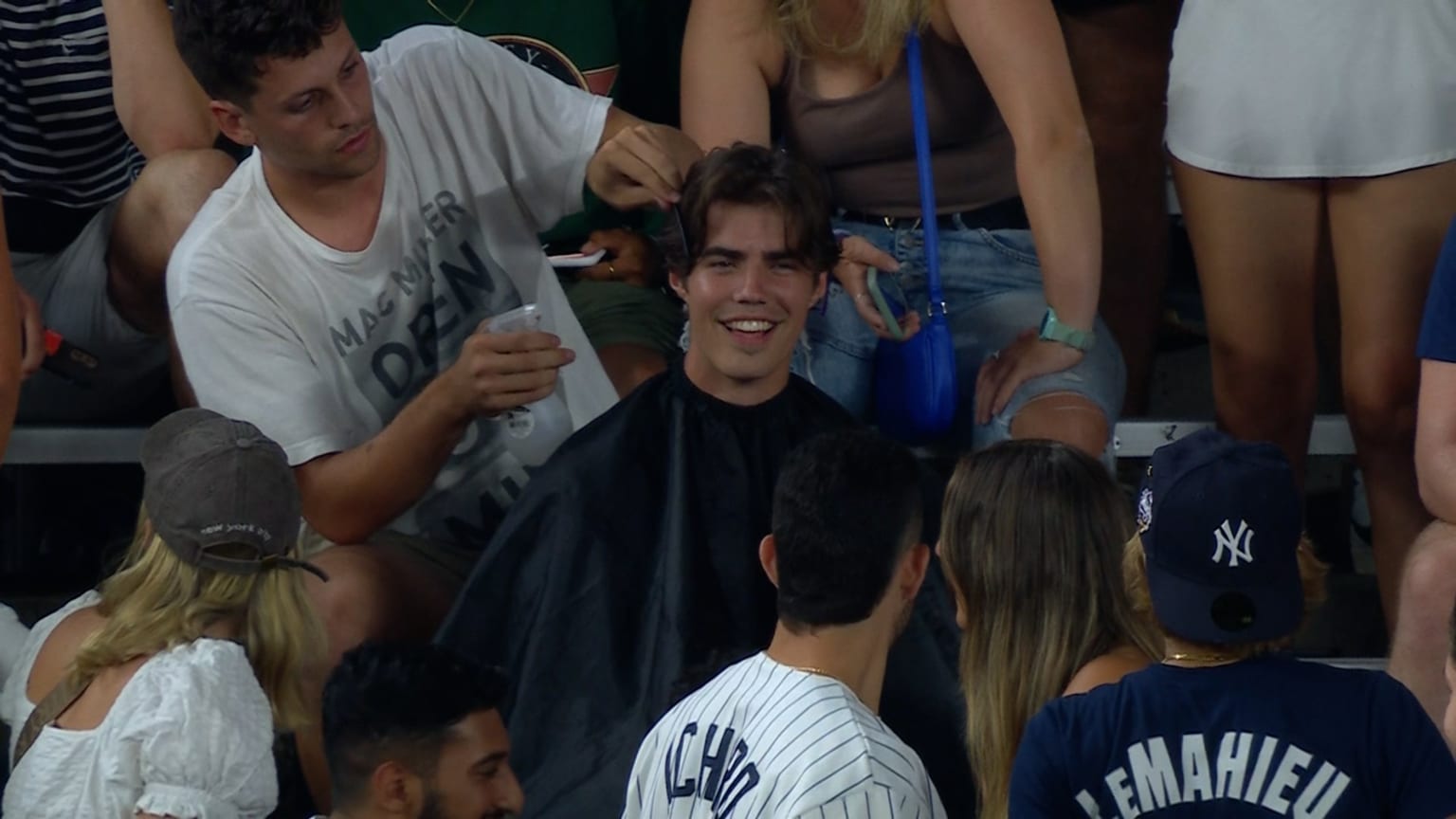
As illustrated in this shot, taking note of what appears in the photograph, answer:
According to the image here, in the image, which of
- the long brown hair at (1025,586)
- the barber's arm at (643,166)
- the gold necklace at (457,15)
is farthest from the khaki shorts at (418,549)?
the gold necklace at (457,15)

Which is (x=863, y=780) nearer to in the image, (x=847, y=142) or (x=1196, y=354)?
(x=847, y=142)

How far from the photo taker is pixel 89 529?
4.00m

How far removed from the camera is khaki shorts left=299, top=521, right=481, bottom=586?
3.33 meters

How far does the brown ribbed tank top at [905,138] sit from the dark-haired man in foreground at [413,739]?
1.29 m

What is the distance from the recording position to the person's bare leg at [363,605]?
305 centimetres

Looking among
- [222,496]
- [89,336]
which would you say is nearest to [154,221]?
[89,336]

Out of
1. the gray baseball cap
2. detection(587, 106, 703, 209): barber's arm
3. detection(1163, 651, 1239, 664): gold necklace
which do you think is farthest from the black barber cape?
detection(1163, 651, 1239, 664): gold necklace

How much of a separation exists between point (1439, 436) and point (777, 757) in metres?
1.25

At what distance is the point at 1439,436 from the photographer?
3.08m

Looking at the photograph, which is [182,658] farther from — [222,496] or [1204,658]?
[1204,658]

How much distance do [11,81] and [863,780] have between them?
2224mm

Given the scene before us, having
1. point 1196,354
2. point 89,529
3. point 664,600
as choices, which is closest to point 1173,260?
point 1196,354

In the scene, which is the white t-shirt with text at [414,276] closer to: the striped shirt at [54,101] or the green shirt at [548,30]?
the green shirt at [548,30]

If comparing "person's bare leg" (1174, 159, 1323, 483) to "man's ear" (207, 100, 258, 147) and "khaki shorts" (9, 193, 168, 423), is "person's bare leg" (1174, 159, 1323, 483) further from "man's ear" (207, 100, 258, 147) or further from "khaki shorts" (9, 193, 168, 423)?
"khaki shorts" (9, 193, 168, 423)
